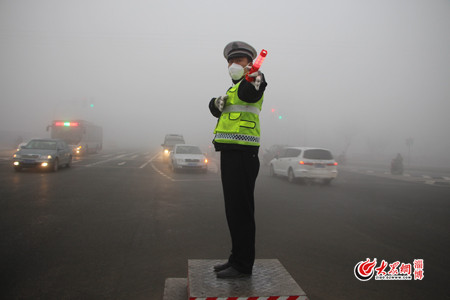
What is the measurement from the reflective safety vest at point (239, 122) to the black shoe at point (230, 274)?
3.81ft

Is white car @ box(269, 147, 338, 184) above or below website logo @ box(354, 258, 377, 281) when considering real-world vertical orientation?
above

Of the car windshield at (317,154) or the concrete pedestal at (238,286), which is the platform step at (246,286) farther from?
the car windshield at (317,154)

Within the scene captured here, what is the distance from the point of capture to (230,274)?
2680 mm

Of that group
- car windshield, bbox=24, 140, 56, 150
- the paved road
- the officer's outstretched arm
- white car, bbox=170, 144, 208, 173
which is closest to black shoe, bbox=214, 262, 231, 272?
the paved road

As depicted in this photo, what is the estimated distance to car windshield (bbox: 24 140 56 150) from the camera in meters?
15.0

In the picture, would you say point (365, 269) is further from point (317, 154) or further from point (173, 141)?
point (173, 141)

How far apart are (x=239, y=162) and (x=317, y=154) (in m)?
11.7

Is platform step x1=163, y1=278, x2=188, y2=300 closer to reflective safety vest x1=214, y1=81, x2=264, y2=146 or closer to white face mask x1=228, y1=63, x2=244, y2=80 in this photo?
reflective safety vest x1=214, y1=81, x2=264, y2=146

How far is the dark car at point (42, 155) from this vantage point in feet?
45.4

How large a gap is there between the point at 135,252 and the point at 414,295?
3620 mm

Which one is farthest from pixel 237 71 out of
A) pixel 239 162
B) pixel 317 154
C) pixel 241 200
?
pixel 317 154

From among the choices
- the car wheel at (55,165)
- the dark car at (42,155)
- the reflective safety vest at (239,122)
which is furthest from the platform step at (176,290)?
the car wheel at (55,165)

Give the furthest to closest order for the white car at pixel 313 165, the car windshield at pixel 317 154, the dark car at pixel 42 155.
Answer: the dark car at pixel 42 155
the car windshield at pixel 317 154
the white car at pixel 313 165

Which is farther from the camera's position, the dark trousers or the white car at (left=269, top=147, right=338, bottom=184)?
the white car at (left=269, top=147, right=338, bottom=184)
